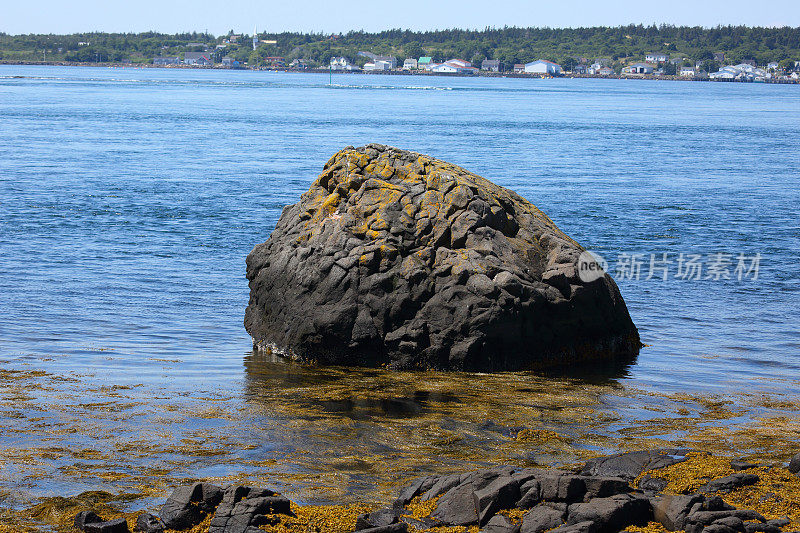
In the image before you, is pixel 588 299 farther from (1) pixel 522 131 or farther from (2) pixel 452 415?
(1) pixel 522 131

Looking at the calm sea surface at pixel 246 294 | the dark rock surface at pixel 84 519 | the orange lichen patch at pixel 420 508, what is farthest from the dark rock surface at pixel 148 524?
the orange lichen patch at pixel 420 508

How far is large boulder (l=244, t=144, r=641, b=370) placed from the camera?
506 inches

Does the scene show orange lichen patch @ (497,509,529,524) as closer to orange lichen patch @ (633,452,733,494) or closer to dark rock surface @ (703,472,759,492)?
orange lichen patch @ (633,452,733,494)

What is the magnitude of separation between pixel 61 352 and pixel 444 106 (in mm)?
90975

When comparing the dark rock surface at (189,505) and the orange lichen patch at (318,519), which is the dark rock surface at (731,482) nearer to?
the orange lichen patch at (318,519)

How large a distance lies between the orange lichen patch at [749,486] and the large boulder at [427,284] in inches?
178

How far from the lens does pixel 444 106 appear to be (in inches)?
4008

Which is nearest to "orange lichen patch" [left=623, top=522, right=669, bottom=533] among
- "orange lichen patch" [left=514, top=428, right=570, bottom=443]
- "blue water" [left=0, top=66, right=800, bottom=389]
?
"orange lichen patch" [left=514, top=428, right=570, bottom=443]

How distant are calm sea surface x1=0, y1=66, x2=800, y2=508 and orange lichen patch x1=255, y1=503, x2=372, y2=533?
2.37 ft

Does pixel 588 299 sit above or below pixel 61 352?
above

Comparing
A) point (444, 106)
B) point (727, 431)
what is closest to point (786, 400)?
point (727, 431)

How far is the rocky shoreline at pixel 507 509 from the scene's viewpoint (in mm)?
6930

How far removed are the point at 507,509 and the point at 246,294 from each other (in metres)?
12.2

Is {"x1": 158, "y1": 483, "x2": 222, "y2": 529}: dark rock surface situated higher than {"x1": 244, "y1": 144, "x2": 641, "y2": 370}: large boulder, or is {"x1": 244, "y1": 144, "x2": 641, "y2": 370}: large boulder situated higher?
{"x1": 244, "y1": 144, "x2": 641, "y2": 370}: large boulder
